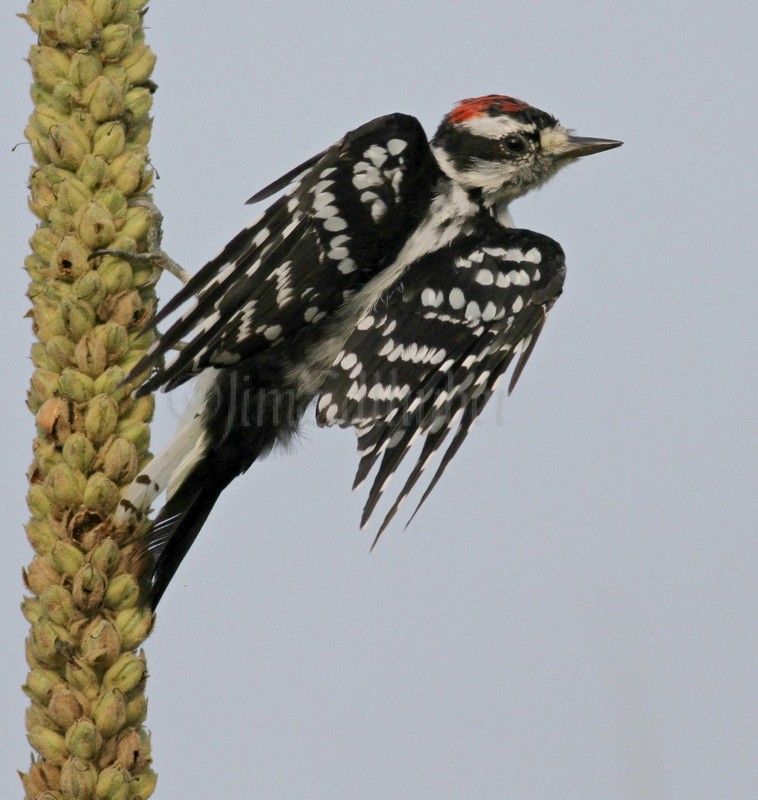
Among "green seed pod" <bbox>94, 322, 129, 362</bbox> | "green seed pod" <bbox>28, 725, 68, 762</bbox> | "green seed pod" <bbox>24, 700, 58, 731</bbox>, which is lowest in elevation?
"green seed pod" <bbox>28, 725, 68, 762</bbox>

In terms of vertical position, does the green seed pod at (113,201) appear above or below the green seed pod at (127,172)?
below

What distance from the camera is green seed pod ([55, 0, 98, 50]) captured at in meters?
2.20

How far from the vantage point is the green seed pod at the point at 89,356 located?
2121 mm

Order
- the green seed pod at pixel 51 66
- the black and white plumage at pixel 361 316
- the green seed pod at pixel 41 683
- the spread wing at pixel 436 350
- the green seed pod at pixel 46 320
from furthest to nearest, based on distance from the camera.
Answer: the spread wing at pixel 436 350 → the black and white plumage at pixel 361 316 → the green seed pod at pixel 51 66 → the green seed pod at pixel 46 320 → the green seed pod at pixel 41 683

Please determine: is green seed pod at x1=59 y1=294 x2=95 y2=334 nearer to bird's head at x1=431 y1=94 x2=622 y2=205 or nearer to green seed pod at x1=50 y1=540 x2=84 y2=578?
green seed pod at x1=50 y1=540 x2=84 y2=578

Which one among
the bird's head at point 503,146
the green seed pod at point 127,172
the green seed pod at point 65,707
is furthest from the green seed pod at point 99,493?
the bird's head at point 503,146

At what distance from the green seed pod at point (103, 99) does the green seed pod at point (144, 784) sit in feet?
4.08

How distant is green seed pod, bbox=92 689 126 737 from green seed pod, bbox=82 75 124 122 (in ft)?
3.63

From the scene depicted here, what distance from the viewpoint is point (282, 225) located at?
2760mm

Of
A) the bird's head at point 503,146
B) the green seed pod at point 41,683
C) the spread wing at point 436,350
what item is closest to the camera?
the green seed pod at point 41,683

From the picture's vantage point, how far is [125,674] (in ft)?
6.39

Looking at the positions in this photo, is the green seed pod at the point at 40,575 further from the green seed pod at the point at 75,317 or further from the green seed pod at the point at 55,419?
the green seed pod at the point at 75,317

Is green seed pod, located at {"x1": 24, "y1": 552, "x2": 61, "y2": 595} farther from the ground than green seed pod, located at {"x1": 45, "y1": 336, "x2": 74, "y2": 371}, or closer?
closer

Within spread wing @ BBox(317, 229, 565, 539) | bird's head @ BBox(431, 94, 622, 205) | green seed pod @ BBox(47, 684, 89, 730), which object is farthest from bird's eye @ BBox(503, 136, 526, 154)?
green seed pod @ BBox(47, 684, 89, 730)
